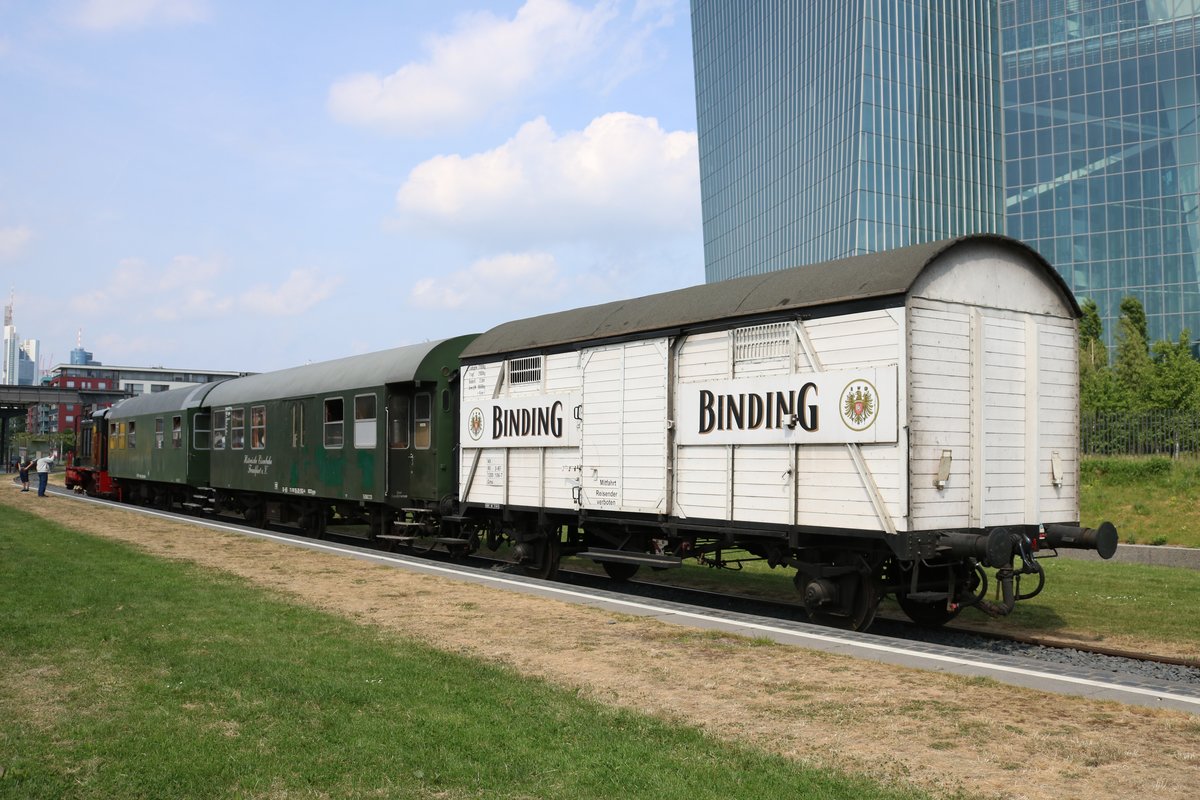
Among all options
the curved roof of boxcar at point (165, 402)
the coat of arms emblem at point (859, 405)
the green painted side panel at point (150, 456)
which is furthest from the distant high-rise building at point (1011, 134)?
the coat of arms emblem at point (859, 405)

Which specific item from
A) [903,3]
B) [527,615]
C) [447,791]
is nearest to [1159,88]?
[903,3]

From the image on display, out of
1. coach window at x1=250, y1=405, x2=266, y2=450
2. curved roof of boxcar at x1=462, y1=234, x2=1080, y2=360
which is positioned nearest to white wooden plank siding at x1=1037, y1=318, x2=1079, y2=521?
curved roof of boxcar at x1=462, y1=234, x2=1080, y2=360

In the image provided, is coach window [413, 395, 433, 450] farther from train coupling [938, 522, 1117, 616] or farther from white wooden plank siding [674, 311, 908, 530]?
train coupling [938, 522, 1117, 616]

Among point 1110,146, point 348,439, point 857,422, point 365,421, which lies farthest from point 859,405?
point 1110,146

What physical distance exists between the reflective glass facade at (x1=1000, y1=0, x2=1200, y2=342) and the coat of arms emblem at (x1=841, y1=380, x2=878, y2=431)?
70.9 metres

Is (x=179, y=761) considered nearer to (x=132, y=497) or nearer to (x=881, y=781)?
(x=881, y=781)

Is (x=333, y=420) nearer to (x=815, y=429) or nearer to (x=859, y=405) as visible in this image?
(x=815, y=429)

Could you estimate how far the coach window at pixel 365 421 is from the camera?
19219 millimetres

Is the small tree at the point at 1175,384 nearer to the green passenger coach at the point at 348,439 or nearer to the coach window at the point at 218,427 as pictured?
the green passenger coach at the point at 348,439

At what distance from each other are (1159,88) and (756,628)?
76480mm

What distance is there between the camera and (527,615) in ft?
37.7

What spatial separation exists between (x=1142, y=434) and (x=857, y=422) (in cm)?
1942

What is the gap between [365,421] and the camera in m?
19.5

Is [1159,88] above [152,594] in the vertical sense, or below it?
above
